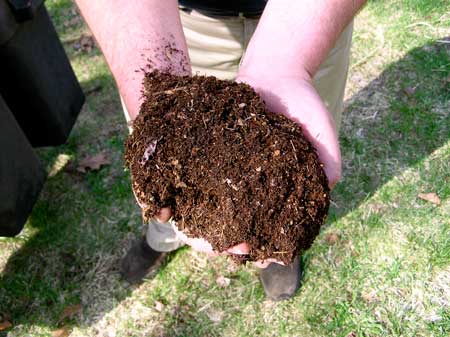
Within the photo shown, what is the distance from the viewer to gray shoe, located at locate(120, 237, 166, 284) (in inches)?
127

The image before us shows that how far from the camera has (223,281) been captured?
10.4 feet

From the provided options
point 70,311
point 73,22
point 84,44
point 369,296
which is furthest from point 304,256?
point 73,22

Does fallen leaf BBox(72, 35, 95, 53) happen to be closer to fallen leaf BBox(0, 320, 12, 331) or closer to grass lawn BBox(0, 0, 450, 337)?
grass lawn BBox(0, 0, 450, 337)

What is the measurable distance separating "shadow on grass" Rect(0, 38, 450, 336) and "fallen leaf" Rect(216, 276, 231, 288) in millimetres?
167

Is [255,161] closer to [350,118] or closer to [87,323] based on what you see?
Result: [87,323]

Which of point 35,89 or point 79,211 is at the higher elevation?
point 35,89

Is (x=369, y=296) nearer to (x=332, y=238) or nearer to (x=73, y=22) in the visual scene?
(x=332, y=238)

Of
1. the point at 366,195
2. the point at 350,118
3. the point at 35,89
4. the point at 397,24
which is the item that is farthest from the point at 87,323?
the point at 397,24

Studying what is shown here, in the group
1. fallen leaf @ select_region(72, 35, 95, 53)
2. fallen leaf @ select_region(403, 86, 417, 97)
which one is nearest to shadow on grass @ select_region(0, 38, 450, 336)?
fallen leaf @ select_region(403, 86, 417, 97)

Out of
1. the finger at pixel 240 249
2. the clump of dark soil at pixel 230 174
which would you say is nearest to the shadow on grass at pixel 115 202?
the finger at pixel 240 249

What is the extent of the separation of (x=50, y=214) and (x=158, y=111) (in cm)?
241

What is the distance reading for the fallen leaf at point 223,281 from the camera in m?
3.14

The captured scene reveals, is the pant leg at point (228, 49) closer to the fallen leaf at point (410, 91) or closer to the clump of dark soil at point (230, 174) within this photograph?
the clump of dark soil at point (230, 174)

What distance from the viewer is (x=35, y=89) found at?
3350 millimetres
